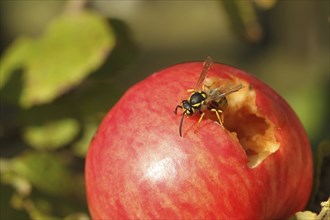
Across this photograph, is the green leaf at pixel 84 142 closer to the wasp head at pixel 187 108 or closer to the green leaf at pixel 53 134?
the green leaf at pixel 53 134

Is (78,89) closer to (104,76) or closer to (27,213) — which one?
(104,76)

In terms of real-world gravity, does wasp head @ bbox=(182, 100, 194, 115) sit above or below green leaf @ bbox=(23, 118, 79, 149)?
above

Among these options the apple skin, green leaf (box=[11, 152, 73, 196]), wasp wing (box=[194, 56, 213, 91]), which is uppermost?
wasp wing (box=[194, 56, 213, 91])

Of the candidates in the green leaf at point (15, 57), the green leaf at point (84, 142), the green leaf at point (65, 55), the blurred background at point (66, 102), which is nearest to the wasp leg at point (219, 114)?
the blurred background at point (66, 102)

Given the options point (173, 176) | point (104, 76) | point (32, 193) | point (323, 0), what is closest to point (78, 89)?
point (104, 76)

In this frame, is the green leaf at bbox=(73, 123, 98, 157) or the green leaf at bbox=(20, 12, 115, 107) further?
the green leaf at bbox=(73, 123, 98, 157)

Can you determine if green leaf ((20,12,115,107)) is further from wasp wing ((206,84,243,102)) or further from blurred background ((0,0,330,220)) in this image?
wasp wing ((206,84,243,102))

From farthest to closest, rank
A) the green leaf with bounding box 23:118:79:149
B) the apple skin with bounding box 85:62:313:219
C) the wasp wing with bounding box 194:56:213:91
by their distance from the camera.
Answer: the green leaf with bounding box 23:118:79:149 → the wasp wing with bounding box 194:56:213:91 → the apple skin with bounding box 85:62:313:219

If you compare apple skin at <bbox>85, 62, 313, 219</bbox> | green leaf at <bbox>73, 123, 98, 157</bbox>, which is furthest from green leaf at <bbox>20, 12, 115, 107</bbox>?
apple skin at <bbox>85, 62, 313, 219</bbox>
